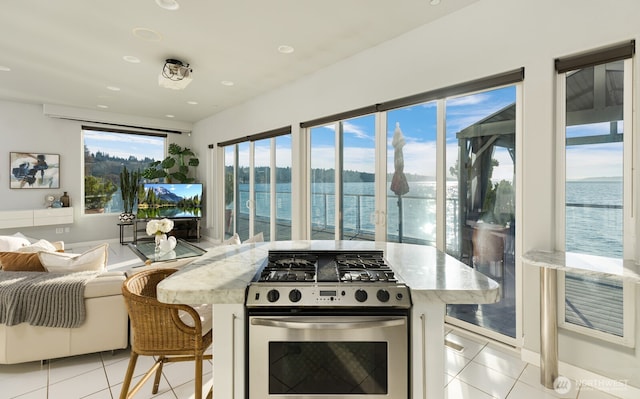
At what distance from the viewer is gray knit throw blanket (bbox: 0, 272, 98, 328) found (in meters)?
2.08

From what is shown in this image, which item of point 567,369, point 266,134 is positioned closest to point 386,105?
point 266,134

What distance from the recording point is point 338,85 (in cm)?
390

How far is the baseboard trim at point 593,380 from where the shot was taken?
192 centimetres

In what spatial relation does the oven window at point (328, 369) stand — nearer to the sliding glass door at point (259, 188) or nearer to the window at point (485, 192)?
the window at point (485, 192)

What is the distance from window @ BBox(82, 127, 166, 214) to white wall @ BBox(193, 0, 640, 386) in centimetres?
620

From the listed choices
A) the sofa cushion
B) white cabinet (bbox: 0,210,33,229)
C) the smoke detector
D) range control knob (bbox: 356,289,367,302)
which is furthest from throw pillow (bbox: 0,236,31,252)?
range control knob (bbox: 356,289,367,302)

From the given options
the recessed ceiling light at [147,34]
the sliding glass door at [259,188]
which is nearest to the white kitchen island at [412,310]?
the recessed ceiling light at [147,34]

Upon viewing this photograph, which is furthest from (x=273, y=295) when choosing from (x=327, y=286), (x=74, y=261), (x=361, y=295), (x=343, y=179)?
(x=343, y=179)

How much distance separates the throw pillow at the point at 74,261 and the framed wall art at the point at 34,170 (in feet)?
16.1

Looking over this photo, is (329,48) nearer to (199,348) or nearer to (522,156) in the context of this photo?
(522,156)

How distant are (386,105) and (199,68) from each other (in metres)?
2.58

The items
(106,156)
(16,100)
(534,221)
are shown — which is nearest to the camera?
(534,221)

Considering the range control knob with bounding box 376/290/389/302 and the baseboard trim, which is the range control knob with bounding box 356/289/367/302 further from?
the baseboard trim

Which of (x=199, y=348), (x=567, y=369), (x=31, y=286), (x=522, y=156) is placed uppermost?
(x=522, y=156)
